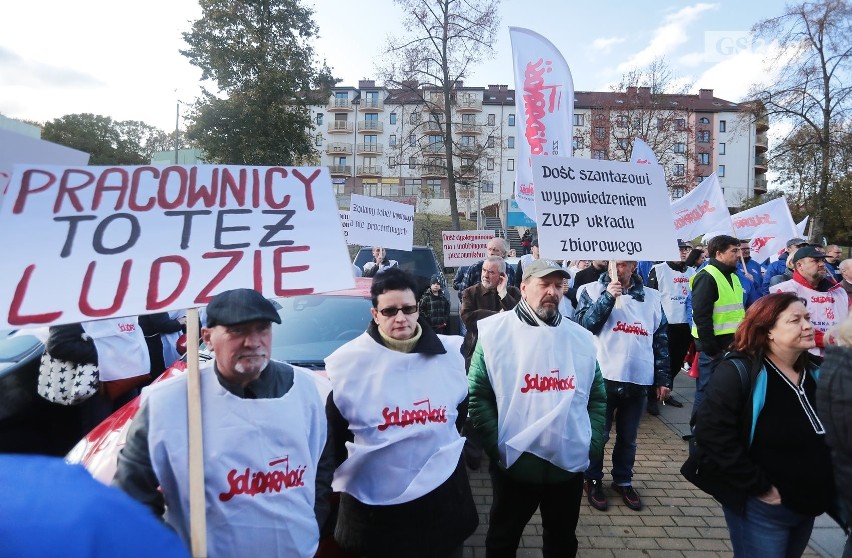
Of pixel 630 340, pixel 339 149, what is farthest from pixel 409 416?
pixel 339 149

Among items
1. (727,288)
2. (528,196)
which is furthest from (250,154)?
(727,288)

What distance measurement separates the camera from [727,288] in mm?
4762

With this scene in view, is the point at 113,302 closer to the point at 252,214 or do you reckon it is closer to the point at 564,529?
the point at 252,214

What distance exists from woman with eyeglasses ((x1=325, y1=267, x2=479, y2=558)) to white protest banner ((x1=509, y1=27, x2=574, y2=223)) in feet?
14.6

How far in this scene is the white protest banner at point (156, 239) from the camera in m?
1.68

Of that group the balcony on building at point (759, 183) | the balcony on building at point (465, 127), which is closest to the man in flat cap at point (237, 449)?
the balcony on building at point (465, 127)

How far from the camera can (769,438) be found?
2299mm

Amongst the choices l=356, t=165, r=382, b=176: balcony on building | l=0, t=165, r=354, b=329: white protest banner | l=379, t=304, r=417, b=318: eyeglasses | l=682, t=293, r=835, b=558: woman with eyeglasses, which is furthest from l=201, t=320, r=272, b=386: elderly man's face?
l=356, t=165, r=382, b=176: balcony on building

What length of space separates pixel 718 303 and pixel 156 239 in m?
4.57

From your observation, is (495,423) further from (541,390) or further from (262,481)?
(262,481)

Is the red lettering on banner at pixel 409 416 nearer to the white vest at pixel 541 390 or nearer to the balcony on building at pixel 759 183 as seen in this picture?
the white vest at pixel 541 390

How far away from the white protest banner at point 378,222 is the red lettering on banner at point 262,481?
603 centimetres

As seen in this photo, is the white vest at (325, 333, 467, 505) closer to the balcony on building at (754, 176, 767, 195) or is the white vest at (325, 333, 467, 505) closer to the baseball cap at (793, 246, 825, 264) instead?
the baseball cap at (793, 246, 825, 264)

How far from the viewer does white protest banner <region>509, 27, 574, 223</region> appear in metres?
6.59
